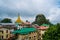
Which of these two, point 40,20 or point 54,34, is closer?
point 54,34

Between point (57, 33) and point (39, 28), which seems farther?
point (39, 28)

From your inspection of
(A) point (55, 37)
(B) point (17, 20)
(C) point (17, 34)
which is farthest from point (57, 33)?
(B) point (17, 20)

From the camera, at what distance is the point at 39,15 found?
104 metres

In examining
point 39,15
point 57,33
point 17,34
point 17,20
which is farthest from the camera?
point 39,15

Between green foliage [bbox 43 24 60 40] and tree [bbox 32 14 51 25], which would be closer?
green foliage [bbox 43 24 60 40]

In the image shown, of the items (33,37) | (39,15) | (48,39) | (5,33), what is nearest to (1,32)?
(5,33)

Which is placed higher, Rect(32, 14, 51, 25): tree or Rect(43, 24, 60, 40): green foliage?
Rect(32, 14, 51, 25): tree

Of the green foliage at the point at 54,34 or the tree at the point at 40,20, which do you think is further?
the tree at the point at 40,20

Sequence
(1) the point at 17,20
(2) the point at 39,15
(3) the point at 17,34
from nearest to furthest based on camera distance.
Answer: (3) the point at 17,34
(1) the point at 17,20
(2) the point at 39,15

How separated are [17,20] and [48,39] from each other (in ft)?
174

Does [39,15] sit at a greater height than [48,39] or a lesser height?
greater

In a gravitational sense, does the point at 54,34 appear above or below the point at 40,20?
below

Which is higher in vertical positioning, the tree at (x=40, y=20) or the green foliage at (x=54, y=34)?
the tree at (x=40, y=20)

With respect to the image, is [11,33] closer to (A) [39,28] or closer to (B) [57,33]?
(A) [39,28]
